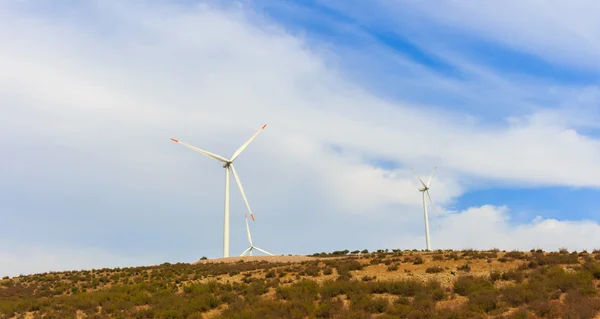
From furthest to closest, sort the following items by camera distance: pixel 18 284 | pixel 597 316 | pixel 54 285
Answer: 1. pixel 18 284
2. pixel 54 285
3. pixel 597 316

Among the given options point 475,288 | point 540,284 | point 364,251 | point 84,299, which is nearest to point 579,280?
point 540,284

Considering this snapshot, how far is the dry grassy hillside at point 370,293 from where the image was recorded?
991 inches

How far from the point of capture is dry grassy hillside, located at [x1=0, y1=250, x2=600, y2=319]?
25.2m

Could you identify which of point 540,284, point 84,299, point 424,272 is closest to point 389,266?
point 424,272

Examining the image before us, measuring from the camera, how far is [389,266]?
127 feet

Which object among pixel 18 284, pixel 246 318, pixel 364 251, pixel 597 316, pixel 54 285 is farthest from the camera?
pixel 364 251

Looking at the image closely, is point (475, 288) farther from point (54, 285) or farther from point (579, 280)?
point (54, 285)

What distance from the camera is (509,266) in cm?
3453

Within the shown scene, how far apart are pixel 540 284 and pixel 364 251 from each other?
148ft

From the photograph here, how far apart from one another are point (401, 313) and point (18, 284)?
44576 millimetres

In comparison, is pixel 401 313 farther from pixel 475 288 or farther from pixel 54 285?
pixel 54 285

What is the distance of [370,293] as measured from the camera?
1190 inches

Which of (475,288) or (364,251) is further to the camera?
(364,251)

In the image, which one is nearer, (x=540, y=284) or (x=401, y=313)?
(x=401, y=313)
